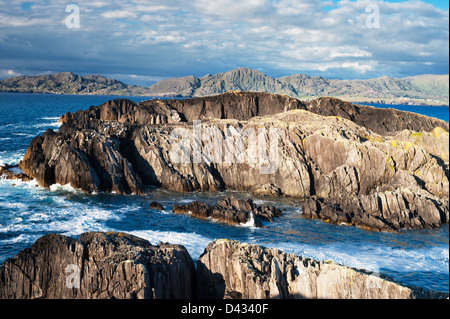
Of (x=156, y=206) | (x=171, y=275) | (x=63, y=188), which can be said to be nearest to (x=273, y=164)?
(x=156, y=206)

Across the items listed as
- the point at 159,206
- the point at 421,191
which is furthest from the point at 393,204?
the point at 159,206

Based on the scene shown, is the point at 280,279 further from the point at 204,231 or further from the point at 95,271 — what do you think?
the point at 204,231

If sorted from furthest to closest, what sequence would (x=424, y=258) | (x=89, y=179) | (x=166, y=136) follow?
(x=166, y=136) < (x=89, y=179) < (x=424, y=258)

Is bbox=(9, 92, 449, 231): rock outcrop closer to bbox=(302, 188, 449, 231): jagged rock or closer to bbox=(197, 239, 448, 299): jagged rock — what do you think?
bbox=(302, 188, 449, 231): jagged rock

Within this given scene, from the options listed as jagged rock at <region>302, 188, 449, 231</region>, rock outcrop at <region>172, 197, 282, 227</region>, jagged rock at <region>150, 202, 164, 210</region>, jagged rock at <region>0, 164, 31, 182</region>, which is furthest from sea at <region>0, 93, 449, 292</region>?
jagged rock at <region>0, 164, 31, 182</region>

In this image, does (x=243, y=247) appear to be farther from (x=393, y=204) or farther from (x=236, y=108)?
(x=236, y=108)

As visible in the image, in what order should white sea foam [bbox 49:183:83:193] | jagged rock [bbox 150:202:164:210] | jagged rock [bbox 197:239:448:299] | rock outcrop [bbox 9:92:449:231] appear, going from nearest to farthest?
jagged rock [bbox 197:239:448:299] → rock outcrop [bbox 9:92:449:231] → jagged rock [bbox 150:202:164:210] → white sea foam [bbox 49:183:83:193]
